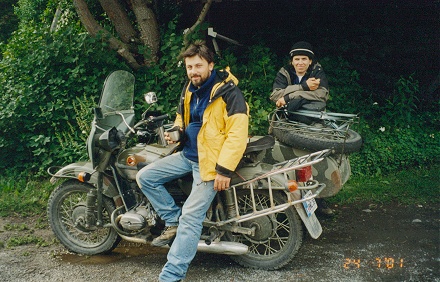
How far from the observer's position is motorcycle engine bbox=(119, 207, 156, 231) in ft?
13.9

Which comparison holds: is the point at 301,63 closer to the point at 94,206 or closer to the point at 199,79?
the point at 199,79

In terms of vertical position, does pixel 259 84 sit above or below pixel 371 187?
above

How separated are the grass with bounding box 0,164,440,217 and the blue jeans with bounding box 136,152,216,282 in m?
2.58

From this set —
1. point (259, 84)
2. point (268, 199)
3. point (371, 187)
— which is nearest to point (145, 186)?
point (268, 199)

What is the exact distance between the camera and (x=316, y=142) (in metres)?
4.54

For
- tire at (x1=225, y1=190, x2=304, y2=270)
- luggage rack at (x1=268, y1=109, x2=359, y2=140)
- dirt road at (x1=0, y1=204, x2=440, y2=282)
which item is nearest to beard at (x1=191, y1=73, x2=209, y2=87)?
tire at (x1=225, y1=190, x2=304, y2=270)

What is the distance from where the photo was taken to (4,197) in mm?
6305

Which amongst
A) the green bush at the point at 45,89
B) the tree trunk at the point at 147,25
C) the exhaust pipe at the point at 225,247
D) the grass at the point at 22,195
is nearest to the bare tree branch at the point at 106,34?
the green bush at the point at 45,89

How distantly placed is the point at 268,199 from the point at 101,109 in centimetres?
181

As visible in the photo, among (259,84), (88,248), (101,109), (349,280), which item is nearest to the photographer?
(349,280)

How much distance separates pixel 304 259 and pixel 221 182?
53.6 inches

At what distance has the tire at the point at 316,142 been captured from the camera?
4500mm

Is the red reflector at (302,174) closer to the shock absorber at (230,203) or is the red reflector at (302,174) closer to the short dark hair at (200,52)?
the shock absorber at (230,203)

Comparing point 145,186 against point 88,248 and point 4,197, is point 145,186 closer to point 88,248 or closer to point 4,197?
point 88,248
